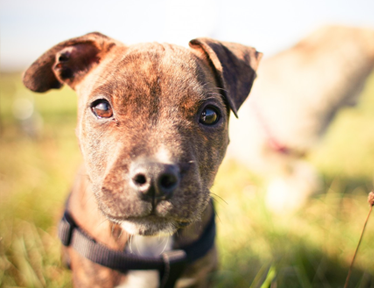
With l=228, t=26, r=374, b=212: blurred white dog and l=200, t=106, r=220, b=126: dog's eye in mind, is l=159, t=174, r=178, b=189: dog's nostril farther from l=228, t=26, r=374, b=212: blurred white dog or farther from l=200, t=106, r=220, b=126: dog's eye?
l=228, t=26, r=374, b=212: blurred white dog

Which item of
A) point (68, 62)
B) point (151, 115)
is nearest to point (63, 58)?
point (68, 62)

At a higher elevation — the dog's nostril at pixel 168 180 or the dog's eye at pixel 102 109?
the dog's eye at pixel 102 109

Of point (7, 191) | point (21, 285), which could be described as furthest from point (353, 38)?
point (7, 191)

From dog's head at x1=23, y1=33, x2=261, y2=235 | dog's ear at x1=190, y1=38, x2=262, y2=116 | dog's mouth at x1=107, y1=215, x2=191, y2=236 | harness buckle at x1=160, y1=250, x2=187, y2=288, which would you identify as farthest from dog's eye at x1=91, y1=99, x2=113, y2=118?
harness buckle at x1=160, y1=250, x2=187, y2=288

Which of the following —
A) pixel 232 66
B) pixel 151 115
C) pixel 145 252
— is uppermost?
pixel 232 66

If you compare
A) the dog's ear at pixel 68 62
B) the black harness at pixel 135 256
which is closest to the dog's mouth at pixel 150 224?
the black harness at pixel 135 256

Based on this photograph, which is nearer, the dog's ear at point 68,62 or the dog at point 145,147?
the dog at point 145,147

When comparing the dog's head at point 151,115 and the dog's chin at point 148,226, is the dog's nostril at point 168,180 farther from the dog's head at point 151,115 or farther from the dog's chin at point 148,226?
the dog's chin at point 148,226

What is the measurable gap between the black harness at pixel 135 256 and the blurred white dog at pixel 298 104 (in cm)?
286

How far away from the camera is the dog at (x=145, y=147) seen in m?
1.98

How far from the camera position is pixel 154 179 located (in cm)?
183

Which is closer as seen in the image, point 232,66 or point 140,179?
point 140,179

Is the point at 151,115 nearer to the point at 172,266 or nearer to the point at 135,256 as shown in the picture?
the point at 135,256

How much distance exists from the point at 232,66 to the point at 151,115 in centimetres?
98
